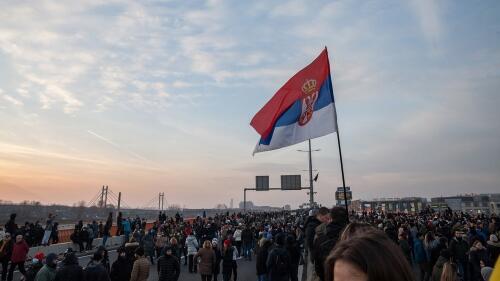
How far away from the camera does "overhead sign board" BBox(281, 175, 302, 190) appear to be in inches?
2109

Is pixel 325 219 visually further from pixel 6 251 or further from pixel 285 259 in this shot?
pixel 6 251

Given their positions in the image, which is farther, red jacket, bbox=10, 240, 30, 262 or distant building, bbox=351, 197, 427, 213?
distant building, bbox=351, 197, 427, 213

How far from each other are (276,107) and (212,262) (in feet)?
19.0

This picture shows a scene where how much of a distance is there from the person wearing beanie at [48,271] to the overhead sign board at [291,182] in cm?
4662

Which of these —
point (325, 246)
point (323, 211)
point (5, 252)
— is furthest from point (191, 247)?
point (325, 246)

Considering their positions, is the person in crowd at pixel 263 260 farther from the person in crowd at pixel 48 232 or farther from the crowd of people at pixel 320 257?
the person in crowd at pixel 48 232

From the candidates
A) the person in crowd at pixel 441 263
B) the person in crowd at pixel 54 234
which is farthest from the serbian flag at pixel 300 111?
the person in crowd at pixel 54 234

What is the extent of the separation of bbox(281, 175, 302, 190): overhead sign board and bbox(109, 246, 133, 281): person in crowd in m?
45.4

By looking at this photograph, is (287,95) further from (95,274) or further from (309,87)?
(95,274)

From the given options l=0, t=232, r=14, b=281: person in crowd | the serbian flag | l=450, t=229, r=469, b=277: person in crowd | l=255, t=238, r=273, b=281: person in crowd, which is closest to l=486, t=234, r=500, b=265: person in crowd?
l=450, t=229, r=469, b=277: person in crowd

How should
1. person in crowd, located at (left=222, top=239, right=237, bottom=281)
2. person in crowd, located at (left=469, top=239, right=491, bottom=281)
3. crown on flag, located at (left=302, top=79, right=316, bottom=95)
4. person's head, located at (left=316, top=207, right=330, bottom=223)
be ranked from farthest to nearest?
1. person in crowd, located at (left=222, top=239, right=237, bottom=281)
2. person in crowd, located at (left=469, top=239, right=491, bottom=281)
3. crown on flag, located at (left=302, top=79, right=316, bottom=95)
4. person's head, located at (left=316, top=207, right=330, bottom=223)

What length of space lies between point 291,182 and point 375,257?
176 ft

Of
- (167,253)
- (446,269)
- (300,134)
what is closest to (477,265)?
(446,269)

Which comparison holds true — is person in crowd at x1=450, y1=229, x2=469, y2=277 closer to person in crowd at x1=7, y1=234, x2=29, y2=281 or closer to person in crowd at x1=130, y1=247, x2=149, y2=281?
person in crowd at x1=130, y1=247, x2=149, y2=281
